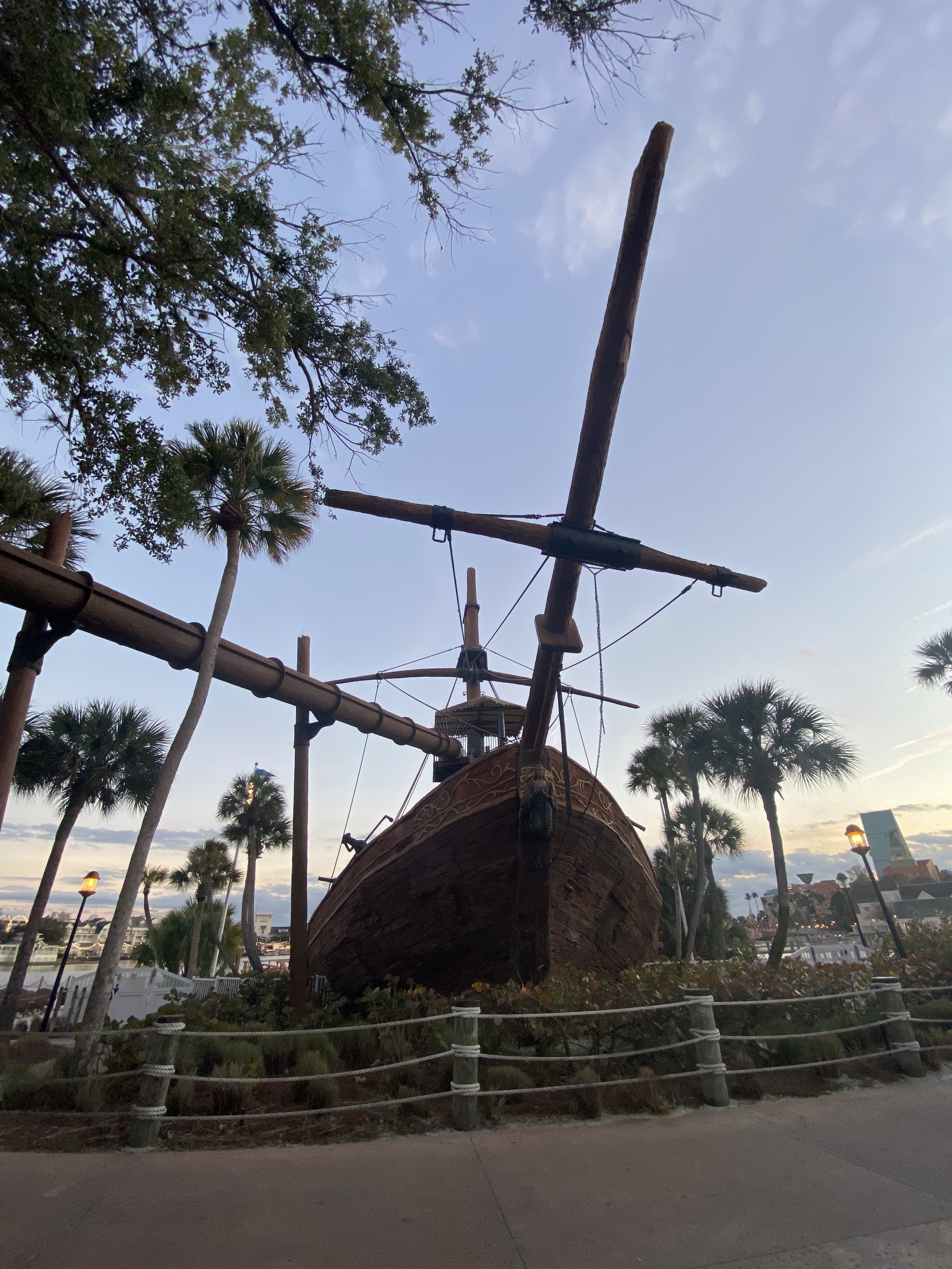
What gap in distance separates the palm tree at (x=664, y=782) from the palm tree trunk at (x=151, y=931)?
18996 mm

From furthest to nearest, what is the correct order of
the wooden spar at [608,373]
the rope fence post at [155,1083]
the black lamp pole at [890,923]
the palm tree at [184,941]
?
the palm tree at [184,941], the black lamp pole at [890,923], the wooden spar at [608,373], the rope fence post at [155,1083]

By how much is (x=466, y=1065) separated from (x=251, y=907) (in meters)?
18.1

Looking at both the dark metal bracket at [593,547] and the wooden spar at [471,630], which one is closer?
the dark metal bracket at [593,547]

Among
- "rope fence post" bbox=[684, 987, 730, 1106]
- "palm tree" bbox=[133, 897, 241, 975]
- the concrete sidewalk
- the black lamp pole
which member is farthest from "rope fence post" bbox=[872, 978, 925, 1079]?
"palm tree" bbox=[133, 897, 241, 975]

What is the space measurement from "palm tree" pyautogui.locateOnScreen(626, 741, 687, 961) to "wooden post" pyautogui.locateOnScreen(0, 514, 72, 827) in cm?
1821

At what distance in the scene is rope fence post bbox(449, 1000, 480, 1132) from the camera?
12.3 feet

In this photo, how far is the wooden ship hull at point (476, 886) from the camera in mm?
7602

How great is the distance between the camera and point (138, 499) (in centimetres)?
556

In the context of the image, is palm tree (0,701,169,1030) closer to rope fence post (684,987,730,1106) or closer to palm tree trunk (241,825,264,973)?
palm tree trunk (241,825,264,973)

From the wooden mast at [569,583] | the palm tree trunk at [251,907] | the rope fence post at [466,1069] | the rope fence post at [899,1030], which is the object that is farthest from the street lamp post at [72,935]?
the rope fence post at [899,1030]

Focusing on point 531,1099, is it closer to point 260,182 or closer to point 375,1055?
point 375,1055

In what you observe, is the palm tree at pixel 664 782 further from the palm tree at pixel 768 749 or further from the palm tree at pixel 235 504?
the palm tree at pixel 235 504

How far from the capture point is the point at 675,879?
21484mm

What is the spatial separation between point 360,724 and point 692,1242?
357 inches
